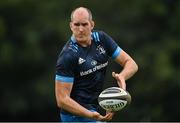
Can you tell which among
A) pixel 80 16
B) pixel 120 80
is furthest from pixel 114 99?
pixel 80 16

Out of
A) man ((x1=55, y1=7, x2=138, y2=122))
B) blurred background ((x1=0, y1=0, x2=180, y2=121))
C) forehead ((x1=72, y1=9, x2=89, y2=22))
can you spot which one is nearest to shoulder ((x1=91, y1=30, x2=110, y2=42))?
man ((x1=55, y1=7, x2=138, y2=122))

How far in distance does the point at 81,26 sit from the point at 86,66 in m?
0.55

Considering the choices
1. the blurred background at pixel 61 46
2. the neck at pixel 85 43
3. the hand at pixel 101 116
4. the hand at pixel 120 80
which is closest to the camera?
the hand at pixel 101 116

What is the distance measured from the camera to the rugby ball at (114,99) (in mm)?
11602

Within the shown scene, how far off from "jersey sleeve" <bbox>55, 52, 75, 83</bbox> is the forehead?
480 mm

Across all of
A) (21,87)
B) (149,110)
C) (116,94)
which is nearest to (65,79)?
(116,94)

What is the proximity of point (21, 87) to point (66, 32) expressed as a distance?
9.25ft

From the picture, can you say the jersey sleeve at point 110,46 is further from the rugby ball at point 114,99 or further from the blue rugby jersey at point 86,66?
the rugby ball at point 114,99

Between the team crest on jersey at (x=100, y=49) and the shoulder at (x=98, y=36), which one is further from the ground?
the shoulder at (x=98, y=36)

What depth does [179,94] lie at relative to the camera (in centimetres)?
2989

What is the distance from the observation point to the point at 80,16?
12.1 m

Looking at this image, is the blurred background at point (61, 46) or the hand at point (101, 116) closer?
the hand at point (101, 116)

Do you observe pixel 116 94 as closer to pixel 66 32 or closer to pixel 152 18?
pixel 66 32

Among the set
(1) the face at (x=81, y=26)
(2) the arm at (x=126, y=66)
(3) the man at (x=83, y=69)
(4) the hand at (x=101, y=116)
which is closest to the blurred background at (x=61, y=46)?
(2) the arm at (x=126, y=66)
